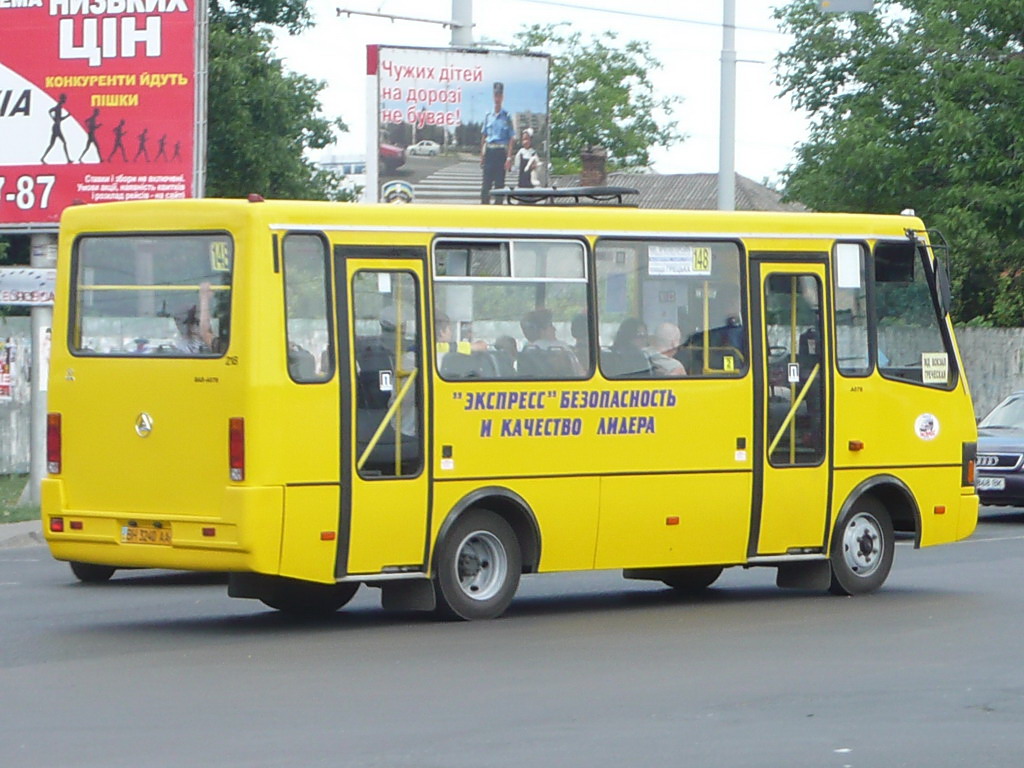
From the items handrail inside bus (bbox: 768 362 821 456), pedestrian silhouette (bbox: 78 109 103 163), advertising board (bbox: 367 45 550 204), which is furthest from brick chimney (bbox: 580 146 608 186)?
handrail inside bus (bbox: 768 362 821 456)

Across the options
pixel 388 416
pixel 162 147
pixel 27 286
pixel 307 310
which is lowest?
pixel 388 416

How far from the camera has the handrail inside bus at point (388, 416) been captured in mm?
12422

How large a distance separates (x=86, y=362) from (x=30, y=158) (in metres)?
11.8

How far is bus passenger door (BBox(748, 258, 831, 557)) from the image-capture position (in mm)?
14227

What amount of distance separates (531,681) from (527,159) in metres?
19.7

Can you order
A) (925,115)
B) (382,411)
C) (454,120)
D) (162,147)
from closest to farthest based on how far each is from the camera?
(382,411), (162,147), (454,120), (925,115)

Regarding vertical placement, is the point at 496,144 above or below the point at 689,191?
below

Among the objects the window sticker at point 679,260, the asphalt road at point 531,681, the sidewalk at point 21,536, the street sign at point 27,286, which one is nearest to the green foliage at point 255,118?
the street sign at point 27,286

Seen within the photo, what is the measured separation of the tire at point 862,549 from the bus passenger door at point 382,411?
361cm

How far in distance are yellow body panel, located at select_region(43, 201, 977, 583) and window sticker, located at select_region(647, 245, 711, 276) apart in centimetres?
13

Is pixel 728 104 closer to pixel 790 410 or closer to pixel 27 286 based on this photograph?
pixel 27 286

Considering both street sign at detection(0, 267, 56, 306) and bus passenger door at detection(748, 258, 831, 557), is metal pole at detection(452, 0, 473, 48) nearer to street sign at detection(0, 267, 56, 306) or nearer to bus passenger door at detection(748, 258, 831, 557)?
street sign at detection(0, 267, 56, 306)

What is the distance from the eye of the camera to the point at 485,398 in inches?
512

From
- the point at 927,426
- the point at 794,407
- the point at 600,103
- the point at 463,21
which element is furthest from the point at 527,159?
the point at 600,103
